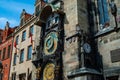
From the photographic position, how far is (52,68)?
15.3 metres

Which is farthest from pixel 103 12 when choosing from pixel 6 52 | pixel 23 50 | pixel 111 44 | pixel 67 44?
pixel 6 52

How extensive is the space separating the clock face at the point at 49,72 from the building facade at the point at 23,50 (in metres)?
6.69

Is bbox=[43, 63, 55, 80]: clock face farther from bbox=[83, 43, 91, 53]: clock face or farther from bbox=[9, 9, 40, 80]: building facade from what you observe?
bbox=[9, 9, 40, 80]: building facade

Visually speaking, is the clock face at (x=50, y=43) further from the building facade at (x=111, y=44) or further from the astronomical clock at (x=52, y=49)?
the building facade at (x=111, y=44)

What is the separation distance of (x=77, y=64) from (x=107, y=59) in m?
1.99

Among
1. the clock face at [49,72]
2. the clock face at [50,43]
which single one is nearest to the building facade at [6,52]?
the clock face at [50,43]

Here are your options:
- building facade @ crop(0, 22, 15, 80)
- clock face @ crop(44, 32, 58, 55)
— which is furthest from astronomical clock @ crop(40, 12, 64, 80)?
building facade @ crop(0, 22, 15, 80)

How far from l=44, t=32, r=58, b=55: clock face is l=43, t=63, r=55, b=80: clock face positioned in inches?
41.6

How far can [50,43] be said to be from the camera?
16.4 metres

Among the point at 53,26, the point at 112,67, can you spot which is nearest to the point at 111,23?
the point at 112,67

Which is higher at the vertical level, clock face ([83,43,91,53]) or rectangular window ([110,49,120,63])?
clock face ([83,43,91,53])

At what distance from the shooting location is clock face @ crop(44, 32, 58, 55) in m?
15.8

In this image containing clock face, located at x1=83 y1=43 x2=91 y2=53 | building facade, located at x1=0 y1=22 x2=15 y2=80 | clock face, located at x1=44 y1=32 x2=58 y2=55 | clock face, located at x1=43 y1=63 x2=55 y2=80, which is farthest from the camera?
building facade, located at x1=0 y1=22 x2=15 y2=80

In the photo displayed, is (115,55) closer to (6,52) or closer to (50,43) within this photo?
(50,43)
